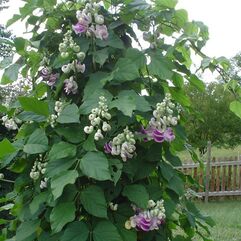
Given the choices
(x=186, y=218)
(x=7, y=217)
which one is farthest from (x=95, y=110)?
(x=7, y=217)

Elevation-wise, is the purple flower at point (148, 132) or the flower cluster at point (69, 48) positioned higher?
the flower cluster at point (69, 48)

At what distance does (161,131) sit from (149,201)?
0.22 meters

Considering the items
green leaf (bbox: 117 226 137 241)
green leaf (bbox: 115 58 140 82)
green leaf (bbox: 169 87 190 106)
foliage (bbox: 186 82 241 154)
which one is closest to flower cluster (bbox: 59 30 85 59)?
green leaf (bbox: 115 58 140 82)

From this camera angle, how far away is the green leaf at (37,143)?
142 centimetres

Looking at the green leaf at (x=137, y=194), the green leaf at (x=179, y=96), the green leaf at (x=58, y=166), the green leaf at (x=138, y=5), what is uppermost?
the green leaf at (x=138, y=5)

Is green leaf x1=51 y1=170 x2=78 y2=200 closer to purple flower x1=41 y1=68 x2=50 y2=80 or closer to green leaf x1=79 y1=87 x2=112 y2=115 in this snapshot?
green leaf x1=79 y1=87 x2=112 y2=115

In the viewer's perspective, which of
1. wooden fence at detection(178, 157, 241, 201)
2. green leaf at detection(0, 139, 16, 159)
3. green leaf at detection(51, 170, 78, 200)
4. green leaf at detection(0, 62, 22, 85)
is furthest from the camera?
wooden fence at detection(178, 157, 241, 201)

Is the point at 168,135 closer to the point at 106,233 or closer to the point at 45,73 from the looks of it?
the point at 106,233

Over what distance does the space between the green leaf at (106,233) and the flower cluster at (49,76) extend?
1.85 feet

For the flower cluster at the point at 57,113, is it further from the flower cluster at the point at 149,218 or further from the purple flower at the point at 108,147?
the flower cluster at the point at 149,218

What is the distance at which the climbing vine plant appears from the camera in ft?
4.45

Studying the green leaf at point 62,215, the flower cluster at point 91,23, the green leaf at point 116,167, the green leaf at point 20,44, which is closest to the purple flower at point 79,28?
the flower cluster at point 91,23

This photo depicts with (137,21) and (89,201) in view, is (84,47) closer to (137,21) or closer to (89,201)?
(137,21)

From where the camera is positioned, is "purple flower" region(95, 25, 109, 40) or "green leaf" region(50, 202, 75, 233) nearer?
"green leaf" region(50, 202, 75, 233)
